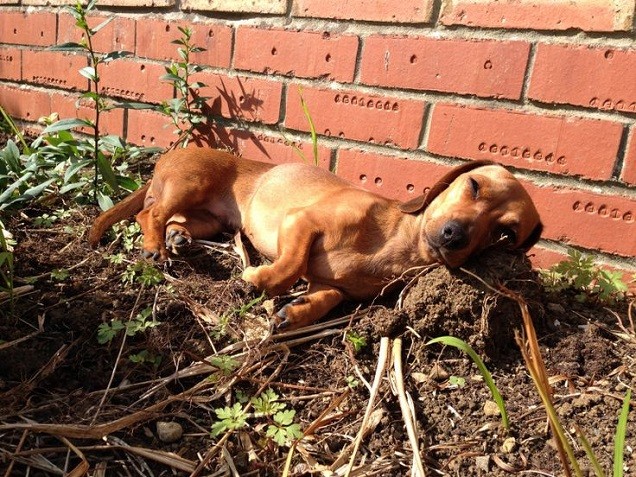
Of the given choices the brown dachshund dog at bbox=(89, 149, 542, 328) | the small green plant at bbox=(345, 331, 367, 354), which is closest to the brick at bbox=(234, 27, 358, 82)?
the brown dachshund dog at bbox=(89, 149, 542, 328)

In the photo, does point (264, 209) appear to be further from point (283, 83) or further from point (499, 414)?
point (499, 414)

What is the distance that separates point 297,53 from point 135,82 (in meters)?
1.19

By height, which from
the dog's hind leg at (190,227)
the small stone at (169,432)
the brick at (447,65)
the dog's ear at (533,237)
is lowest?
the small stone at (169,432)

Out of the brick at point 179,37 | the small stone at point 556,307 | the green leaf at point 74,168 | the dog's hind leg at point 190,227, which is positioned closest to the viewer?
the small stone at point 556,307

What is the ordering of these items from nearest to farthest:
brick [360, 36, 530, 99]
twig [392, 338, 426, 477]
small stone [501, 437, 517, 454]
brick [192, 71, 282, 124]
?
twig [392, 338, 426, 477] → small stone [501, 437, 517, 454] → brick [360, 36, 530, 99] → brick [192, 71, 282, 124]

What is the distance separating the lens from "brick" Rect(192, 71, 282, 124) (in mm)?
3438

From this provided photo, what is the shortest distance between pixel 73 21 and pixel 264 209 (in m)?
2.06

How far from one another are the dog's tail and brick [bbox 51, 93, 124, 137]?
3.07 ft

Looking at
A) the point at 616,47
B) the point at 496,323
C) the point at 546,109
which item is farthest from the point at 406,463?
the point at 616,47

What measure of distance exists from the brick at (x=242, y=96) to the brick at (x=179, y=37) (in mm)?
99

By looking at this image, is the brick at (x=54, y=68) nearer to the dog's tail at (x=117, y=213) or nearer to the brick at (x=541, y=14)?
the dog's tail at (x=117, y=213)

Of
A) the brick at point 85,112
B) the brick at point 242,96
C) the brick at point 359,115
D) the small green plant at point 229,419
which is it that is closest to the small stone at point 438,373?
the small green plant at point 229,419

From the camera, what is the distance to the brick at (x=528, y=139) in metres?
2.68

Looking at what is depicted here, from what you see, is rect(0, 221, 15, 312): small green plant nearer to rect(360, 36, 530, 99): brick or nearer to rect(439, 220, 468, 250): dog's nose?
rect(439, 220, 468, 250): dog's nose
